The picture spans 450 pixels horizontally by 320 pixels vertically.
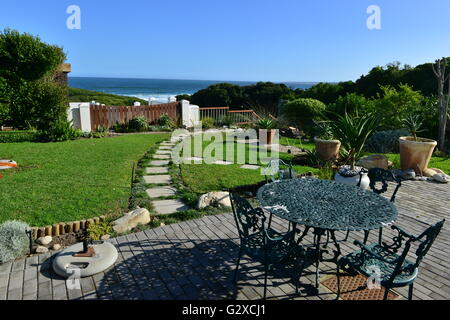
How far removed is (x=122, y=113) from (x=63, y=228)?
915 cm

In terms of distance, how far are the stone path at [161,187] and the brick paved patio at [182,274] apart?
1.92 feet

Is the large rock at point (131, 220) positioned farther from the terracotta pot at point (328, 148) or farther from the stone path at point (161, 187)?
the terracotta pot at point (328, 148)

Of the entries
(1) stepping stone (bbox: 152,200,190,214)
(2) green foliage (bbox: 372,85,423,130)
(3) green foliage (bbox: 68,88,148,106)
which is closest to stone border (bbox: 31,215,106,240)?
(1) stepping stone (bbox: 152,200,190,214)

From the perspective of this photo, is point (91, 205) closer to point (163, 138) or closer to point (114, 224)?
point (114, 224)

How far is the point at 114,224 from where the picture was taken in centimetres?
353

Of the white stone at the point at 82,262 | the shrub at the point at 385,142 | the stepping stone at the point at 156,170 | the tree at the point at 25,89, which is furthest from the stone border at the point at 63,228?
the shrub at the point at 385,142

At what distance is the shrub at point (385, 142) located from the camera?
28.5 feet

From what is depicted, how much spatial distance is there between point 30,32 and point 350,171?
1150cm

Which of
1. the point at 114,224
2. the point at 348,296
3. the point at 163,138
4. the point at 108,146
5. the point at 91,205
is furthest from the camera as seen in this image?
the point at 163,138

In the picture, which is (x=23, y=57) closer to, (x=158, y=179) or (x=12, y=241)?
(x=158, y=179)

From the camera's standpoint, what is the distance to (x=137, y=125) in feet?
37.6

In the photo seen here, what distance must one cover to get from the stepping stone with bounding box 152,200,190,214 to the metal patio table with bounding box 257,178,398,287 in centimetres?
156

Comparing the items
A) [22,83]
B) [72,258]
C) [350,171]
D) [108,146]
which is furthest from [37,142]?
[350,171]

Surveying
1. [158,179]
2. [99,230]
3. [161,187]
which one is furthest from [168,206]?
[158,179]
